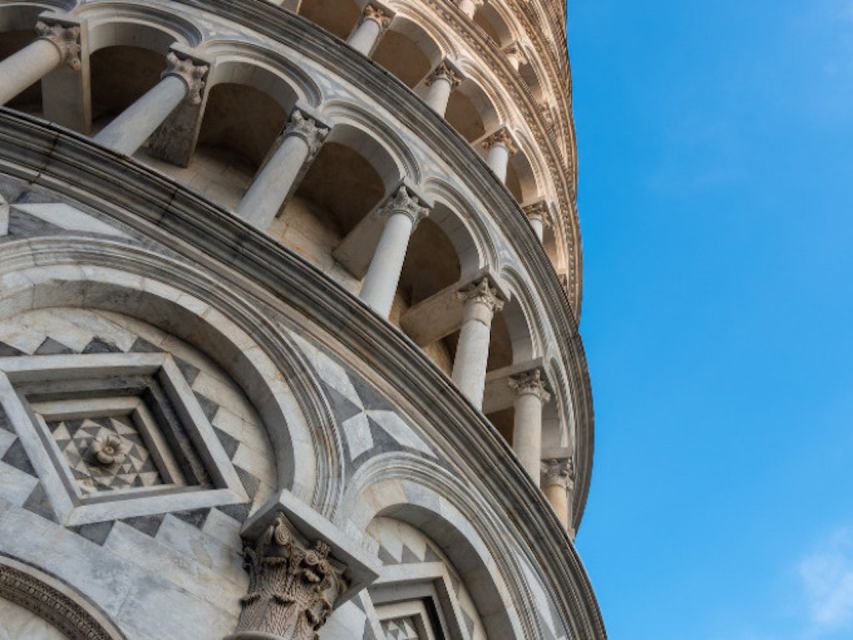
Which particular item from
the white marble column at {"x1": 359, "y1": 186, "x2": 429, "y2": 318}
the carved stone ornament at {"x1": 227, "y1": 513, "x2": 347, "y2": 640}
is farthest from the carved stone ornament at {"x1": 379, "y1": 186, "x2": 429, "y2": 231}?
the carved stone ornament at {"x1": 227, "y1": 513, "x2": 347, "y2": 640}

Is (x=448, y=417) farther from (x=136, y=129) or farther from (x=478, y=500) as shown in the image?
(x=136, y=129)

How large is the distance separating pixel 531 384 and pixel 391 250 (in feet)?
9.97

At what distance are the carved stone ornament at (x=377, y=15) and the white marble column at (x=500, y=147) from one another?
2.56m

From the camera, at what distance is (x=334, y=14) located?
17547 millimetres

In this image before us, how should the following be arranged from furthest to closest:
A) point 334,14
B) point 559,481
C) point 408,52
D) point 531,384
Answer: point 408,52, point 334,14, point 559,481, point 531,384

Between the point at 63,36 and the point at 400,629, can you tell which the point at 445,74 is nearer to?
the point at 63,36

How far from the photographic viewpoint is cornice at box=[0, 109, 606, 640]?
27.8 ft

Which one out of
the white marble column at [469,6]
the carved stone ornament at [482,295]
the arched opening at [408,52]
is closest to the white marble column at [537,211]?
the arched opening at [408,52]

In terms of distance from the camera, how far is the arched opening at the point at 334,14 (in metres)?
17.5

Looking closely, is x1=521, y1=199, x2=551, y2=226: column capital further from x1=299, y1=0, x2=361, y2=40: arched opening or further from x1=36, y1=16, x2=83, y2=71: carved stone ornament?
x1=36, y1=16, x2=83, y2=71: carved stone ornament

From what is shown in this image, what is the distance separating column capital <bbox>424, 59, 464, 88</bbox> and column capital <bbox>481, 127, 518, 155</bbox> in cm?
106

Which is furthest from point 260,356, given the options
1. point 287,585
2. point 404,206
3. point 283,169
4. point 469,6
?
point 469,6

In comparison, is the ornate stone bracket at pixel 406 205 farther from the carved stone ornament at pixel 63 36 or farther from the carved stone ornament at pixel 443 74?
the carved stone ornament at pixel 443 74

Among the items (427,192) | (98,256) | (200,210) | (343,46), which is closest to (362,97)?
(343,46)
